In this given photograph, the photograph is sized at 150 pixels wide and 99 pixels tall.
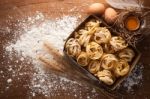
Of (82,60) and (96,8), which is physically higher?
(96,8)

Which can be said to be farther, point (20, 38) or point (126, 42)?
point (20, 38)

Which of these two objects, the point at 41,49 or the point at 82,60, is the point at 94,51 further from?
the point at 41,49

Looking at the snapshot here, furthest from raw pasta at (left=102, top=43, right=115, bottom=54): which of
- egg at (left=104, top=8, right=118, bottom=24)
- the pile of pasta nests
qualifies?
egg at (left=104, top=8, right=118, bottom=24)

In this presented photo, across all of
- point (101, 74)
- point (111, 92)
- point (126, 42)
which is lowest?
point (111, 92)

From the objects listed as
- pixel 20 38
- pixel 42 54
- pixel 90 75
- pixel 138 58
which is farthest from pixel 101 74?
pixel 20 38

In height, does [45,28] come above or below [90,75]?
above

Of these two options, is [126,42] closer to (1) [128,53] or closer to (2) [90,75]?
(1) [128,53]

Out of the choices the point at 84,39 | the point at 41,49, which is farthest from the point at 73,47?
the point at 41,49
